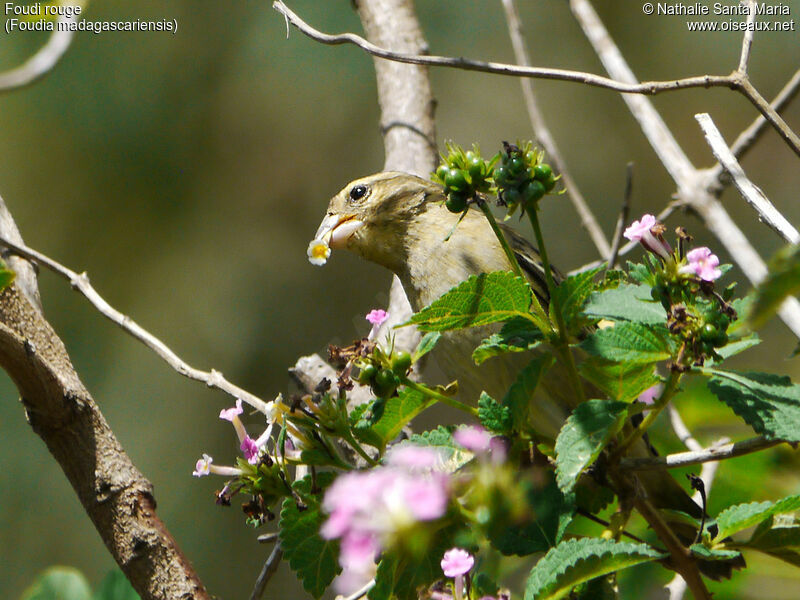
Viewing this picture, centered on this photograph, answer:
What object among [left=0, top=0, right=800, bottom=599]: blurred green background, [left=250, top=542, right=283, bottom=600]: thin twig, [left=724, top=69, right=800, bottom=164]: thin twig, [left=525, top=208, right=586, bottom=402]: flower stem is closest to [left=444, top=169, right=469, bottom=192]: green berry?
[left=525, top=208, right=586, bottom=402]: flower stem

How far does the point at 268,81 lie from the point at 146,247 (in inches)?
55.5

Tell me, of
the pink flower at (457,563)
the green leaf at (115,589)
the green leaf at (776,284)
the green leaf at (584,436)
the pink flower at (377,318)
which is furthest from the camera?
the green leaf at (115,589)

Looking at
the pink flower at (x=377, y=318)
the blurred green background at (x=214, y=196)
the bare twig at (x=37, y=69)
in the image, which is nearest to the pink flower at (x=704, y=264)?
the pink flower at (x=377, y=318)

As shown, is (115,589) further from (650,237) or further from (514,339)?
(650,237)

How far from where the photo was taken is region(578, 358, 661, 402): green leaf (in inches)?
59.7

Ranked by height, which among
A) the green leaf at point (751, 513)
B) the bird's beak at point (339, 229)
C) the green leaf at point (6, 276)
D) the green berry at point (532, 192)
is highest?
the bird's beak at point (339, 229)

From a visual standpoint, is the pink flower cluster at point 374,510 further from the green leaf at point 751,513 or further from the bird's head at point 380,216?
the bird's head at point 380,216

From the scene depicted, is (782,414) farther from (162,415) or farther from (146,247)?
(146,247)

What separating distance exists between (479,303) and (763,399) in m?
0.47

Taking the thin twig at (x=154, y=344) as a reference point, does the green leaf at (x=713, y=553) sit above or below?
below

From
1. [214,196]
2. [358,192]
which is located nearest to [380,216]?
[358,192]

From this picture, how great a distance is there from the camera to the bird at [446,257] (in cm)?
228

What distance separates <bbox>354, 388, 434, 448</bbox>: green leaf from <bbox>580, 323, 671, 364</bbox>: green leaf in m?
0.30

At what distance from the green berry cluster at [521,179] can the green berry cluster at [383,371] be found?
301 mm
